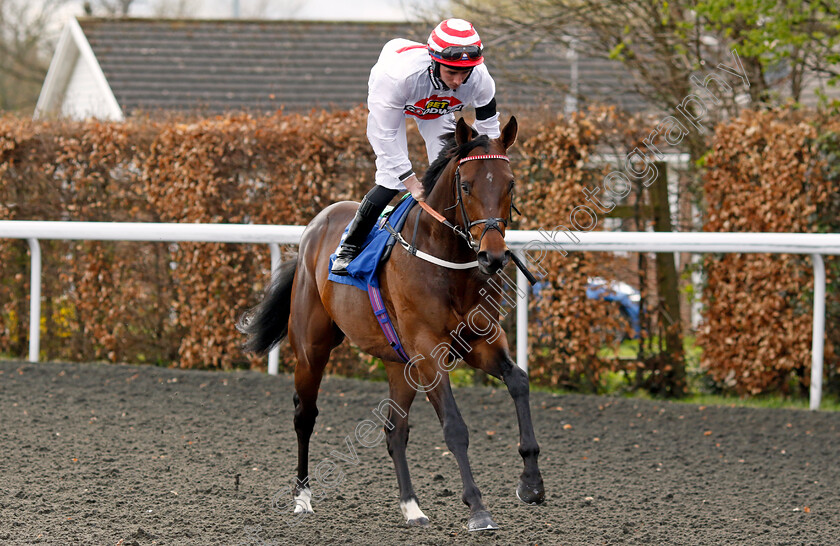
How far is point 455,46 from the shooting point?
12.4 ft

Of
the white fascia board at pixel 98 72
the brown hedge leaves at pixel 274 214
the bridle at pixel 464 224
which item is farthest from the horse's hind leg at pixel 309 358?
the white fascia board at pixel 98 72

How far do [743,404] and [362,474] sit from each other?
11.2ft

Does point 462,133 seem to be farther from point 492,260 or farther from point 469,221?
point 492,260

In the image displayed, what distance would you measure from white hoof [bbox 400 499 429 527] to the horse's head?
4.16ft

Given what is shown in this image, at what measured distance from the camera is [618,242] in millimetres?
6387

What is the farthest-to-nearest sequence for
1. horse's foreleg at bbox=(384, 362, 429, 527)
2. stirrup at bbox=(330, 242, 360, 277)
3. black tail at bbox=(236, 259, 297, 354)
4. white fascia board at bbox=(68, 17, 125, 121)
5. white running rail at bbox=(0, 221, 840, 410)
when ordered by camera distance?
white fascia board at bbox=(68, 17, 125, 121) < white running rail at bbox=(0, 221, 840, 410) < black tail at bbox=(236, 259, 297, 354) < stirrup at bbox=(330, 242, 360, 277) < horse's foreleg at bbox=(384, 362, 429, 527)

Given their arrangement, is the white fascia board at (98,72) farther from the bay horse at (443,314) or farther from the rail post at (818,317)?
the rail post at (818,317)

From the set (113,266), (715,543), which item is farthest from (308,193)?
(715,543)

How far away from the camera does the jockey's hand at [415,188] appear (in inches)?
155

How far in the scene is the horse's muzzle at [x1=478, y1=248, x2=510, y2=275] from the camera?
337 centimetres

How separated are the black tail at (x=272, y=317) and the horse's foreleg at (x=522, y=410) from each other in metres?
1.57

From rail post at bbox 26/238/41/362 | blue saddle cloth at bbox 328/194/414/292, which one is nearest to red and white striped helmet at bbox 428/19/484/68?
blue saddle cloth at bbox 328/194/414/292

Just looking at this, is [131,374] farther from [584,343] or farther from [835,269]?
[835,269]

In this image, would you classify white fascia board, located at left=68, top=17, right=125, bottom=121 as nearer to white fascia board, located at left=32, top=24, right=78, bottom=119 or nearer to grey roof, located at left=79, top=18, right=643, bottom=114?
grey roof, located at left=79, top=18, right=643, bottom=114
